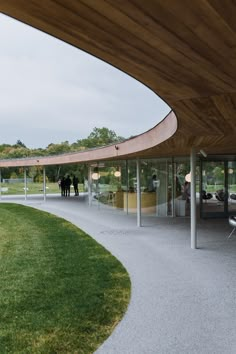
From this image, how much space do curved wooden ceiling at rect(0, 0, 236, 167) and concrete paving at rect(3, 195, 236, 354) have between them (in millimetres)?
2617

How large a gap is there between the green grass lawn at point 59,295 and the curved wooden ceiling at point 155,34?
2.89 m

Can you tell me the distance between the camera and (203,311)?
16.4 ft

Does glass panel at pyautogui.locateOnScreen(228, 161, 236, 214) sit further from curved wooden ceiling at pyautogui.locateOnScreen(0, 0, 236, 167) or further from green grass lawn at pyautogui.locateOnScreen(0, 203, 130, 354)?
curved wooden ceiling at pyautogui.locateOnScreen(0, 0, 236, 167)

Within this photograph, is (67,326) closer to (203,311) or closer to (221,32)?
(203,311)

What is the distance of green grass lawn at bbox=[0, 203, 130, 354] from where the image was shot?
14.3 feet

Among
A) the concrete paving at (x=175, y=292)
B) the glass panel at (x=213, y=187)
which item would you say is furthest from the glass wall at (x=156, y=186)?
the concrete paving at (x=175, y=292)

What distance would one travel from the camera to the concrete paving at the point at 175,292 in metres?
4.12

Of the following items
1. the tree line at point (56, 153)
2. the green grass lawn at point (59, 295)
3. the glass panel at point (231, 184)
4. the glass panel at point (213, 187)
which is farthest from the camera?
the tree line at point (56, 153)

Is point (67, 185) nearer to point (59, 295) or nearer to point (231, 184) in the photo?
point (231, 184)

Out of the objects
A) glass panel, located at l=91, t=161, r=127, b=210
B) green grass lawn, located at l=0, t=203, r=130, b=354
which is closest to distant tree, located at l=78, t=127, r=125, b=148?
Result: glass panel, located at l=91, t=161, r=127, b=210

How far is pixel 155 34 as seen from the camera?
7.61 ft

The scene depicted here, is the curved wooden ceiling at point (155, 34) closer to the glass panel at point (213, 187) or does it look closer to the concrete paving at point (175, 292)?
the concrete paving at point (175, 292)

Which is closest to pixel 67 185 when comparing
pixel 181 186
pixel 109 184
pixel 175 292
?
pixel 109 184

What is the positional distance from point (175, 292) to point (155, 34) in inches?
172
